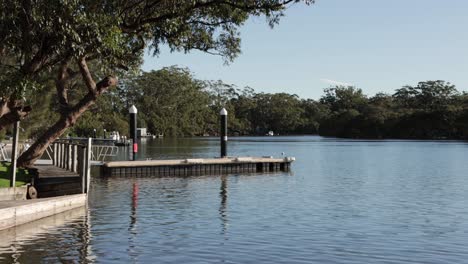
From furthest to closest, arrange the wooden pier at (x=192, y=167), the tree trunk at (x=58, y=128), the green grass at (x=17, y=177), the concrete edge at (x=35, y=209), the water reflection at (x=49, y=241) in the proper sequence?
1. the wooden pier at (x=192, y=167)
2. the tree trunk at (x=58, y=128)
3. the green grass at (x=17, y=177)
4. the concrete edge at (x=35, y=209)
5. the water reflection at (x=49, y=241)

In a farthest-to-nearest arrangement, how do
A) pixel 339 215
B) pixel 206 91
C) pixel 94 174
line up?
pixel 206 91
pixel 94 174
pixel 339 215

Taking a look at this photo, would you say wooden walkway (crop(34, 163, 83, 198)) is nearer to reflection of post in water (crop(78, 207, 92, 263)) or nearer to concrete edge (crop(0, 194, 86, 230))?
concrete edge (crop(0, 194, 86, 230))

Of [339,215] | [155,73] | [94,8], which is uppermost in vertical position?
[155,73]

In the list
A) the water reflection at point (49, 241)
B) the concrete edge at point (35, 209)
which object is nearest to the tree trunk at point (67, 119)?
the concrete edge at point (35, 209)

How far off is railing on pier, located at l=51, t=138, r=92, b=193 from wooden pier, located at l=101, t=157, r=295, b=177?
16.6 ft

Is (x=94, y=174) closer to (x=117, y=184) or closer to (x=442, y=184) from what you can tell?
(x=117, y=184)

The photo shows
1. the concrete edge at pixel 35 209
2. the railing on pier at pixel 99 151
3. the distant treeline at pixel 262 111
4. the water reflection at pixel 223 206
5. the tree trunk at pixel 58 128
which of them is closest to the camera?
the concrete edge at pixel 35 209

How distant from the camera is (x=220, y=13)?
74.0 feet

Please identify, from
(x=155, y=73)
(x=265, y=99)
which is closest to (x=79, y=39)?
(x=155, y=73)

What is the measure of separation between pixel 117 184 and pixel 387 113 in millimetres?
115287

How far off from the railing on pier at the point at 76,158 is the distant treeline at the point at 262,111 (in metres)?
69.4

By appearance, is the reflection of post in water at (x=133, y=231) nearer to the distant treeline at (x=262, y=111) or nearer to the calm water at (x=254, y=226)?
the calm water at (x=254, y=226)

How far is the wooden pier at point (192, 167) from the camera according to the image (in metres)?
35.5

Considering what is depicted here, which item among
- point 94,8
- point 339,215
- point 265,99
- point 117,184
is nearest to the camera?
point 94,8
